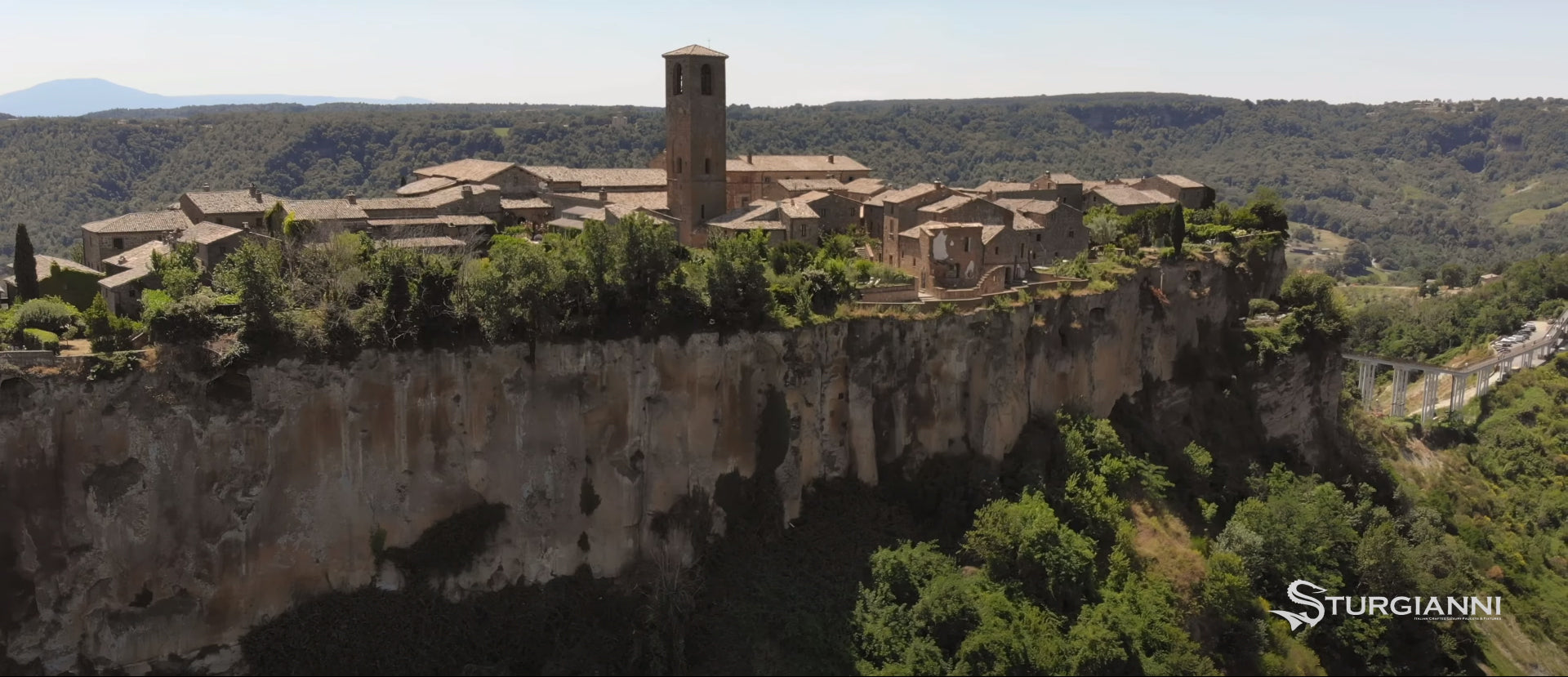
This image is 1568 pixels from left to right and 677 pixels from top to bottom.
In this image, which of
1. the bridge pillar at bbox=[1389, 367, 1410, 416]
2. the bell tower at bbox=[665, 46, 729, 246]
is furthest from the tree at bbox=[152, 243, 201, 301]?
the bridge pillar at bbox=[1389, 367, 1410, 416]

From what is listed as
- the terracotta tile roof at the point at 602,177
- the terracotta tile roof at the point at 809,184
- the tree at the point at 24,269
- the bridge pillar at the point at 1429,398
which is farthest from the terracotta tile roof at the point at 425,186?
the bridge pillar at the point at 1429,398

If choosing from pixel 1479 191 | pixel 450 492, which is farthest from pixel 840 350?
pixel 1479 191

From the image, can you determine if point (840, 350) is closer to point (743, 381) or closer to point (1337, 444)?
point (743, 381)

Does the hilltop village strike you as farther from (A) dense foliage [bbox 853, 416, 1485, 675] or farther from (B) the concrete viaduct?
(B) the concrete viaduct

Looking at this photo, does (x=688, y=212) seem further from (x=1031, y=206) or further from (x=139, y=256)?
(x=139, y=256)

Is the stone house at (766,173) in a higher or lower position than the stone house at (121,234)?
higher

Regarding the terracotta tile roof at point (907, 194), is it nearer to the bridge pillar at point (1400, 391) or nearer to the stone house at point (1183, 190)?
the stone house at point (1183, 190)
